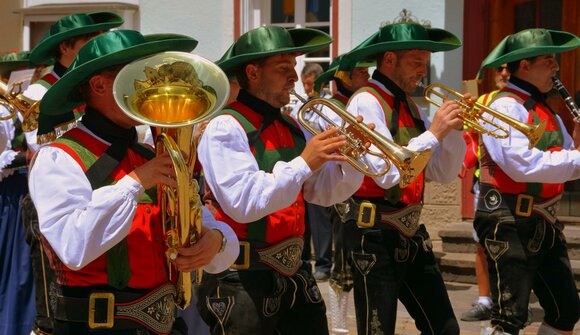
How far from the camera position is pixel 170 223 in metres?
3.23

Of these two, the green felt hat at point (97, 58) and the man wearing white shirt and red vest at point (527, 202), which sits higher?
the green felt hat at point (97, 58)

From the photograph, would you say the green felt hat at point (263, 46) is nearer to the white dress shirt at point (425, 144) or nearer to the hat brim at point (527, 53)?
the white dress shirt at point (425, 144)

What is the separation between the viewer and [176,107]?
3188mm

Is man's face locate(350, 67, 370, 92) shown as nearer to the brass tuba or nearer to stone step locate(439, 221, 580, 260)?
stone step locate(439, 221, 580, 260)

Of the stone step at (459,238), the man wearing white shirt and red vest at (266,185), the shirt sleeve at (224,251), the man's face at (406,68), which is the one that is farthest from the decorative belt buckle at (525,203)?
the stone step at (459,238)

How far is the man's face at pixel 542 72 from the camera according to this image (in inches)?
234

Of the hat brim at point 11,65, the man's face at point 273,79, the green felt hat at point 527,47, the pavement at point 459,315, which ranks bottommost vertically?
the pavement at point 459,315

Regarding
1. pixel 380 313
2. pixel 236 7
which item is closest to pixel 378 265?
pixel 380 313

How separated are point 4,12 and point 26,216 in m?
7.24

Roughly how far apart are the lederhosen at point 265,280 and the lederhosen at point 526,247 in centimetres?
170

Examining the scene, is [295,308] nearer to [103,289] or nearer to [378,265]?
[378,265]

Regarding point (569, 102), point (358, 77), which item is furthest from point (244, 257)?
point (358, 77)

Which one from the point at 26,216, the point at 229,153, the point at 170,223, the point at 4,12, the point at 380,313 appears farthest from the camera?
the point at 4,12

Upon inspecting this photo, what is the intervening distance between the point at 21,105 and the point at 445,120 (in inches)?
94.1
